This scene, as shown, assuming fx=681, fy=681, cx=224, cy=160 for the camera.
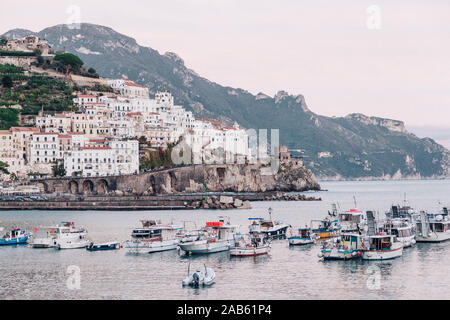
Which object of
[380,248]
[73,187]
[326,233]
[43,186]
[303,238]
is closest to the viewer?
[380,248]

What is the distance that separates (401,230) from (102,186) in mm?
76972

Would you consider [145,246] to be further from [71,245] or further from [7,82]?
[7,82]

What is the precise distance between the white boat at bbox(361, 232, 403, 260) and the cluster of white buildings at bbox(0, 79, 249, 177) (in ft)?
270

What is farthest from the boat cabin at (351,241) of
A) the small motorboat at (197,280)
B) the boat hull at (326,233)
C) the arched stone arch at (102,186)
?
the arched stone arch at (102,186)

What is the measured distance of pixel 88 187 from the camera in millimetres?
122812

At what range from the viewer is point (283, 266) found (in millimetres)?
47844

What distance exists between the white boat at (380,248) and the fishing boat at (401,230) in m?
3.21

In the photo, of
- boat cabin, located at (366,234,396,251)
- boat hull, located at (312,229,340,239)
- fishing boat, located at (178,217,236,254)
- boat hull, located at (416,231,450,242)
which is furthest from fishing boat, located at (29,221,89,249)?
boat hull, located at (416,231,450,242)

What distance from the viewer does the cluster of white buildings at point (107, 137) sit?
126250mm

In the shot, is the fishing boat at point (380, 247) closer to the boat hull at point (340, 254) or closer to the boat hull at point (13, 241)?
the boat hull at point (340, 254)

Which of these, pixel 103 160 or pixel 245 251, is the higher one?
pixel 103 160

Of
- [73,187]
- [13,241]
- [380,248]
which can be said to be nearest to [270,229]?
[380,248]
